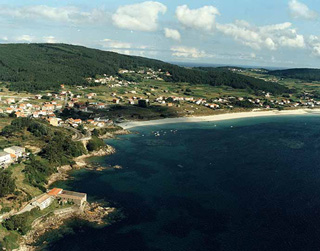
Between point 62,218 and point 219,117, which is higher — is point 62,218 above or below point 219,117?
below

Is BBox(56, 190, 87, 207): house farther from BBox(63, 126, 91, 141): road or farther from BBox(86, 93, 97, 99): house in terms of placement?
BBox(86, 93, 97, 99): house

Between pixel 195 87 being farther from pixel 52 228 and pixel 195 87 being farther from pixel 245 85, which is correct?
pixel 52 228

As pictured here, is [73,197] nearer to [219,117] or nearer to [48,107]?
[48,107]

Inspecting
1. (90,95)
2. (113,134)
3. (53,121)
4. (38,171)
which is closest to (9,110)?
(53,121)

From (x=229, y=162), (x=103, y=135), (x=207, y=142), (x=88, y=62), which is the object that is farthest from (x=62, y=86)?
(x=229, y=162)

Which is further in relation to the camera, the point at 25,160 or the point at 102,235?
the point at 25,160

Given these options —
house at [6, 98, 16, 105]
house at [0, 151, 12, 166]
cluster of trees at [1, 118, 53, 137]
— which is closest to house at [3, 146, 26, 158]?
house at [0, 151, 12, 166]
